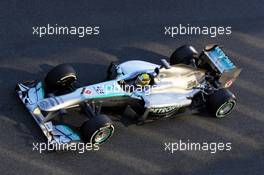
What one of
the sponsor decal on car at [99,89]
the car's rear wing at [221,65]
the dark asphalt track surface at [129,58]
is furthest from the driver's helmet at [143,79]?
the car's rear wing at [221,65]

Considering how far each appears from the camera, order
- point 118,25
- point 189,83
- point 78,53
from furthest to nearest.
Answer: point 118,25 < point 78,53 < point 189,83

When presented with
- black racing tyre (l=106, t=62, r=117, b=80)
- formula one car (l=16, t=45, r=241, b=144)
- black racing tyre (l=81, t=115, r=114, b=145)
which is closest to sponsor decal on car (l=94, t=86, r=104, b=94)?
formula one car (l=16, t=45, r=241, b=144)

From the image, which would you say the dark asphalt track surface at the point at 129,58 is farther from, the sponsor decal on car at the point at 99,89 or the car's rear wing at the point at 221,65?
the sponsor decal on car at the point at 99,89

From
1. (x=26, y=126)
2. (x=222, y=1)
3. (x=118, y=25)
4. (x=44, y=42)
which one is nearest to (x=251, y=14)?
(x=222, y=1)

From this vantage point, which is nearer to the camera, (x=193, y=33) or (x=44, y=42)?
(x=44, y=42)

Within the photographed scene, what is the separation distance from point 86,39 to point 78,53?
1.29 ft

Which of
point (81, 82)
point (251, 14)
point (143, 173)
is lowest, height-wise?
point (143, 173)

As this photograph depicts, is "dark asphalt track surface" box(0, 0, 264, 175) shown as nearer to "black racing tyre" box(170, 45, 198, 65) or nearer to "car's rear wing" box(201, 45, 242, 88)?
"car's rear wing" box(201, 45, 242, 88)

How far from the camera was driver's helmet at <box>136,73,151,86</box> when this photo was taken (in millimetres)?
7281

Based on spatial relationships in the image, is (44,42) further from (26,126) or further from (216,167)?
(216,167)

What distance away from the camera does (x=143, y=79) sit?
728cm

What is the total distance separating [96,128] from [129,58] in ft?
7.04

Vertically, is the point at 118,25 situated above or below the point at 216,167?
above

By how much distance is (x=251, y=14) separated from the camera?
9.83 m
